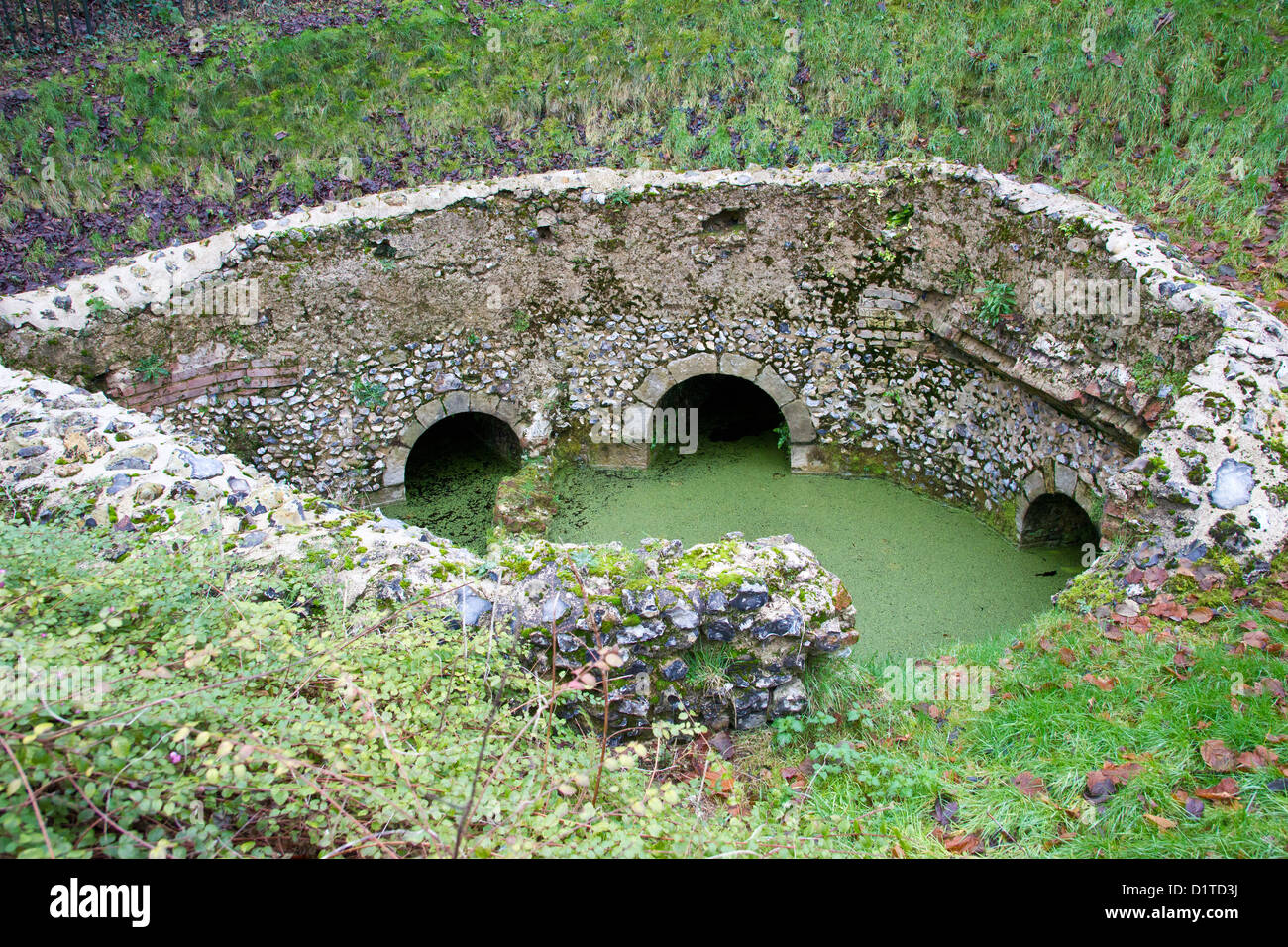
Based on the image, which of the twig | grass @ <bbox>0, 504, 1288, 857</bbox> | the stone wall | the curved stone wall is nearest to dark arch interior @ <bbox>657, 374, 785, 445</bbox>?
the curved stone wall

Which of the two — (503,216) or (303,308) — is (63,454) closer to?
(303,308)

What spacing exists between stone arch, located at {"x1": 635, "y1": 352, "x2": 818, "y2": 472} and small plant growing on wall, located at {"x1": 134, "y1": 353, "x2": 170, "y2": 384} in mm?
4612

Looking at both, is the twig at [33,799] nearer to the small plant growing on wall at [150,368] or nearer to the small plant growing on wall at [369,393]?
the small plant growing on wall at [150,368]

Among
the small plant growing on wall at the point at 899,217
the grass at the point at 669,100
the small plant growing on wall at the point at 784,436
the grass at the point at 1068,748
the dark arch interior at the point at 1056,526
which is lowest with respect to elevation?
the grass at the point at 1068,748

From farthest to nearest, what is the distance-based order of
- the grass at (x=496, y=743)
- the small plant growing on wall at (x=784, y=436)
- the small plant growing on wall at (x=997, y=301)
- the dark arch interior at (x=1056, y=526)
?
the small plant growing on wall at (x=784, y=436), the dark arch interior at (x=1056, y=526), the small plant growing on wall at (x=997, y=301), the grass at (x=496, y=743)

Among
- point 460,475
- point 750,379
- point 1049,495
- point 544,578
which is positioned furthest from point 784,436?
point 544,578

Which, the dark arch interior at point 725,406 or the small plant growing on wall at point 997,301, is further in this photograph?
the dark arch interior at point 725,406

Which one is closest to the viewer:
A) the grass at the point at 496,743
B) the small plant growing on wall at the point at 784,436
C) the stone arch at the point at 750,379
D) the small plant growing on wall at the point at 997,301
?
the grass at the point at 496,743

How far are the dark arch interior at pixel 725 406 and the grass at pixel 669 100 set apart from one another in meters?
2.59

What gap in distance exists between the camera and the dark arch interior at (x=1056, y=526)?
21.3 ft

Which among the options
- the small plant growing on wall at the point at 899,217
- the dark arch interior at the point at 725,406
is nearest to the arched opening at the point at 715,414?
the dark arch interior at the point at 725,406

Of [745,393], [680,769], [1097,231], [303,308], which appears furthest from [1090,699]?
[303,308]

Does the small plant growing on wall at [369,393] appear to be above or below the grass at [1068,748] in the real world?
above

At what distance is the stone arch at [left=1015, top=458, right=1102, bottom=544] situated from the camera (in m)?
5.74
